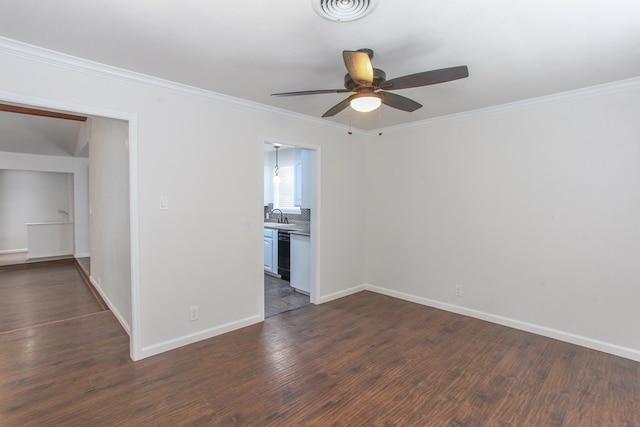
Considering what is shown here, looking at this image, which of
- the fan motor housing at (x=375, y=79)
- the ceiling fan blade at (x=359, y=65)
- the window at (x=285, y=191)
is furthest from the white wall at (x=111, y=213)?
the window at (x=285, y=191)

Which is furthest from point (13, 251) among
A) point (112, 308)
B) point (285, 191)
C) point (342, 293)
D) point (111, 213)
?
point (342, 293)

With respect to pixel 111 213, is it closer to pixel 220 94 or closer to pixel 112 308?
pixel 112 308

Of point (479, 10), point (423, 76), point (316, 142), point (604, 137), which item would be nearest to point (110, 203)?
point (316, 142)

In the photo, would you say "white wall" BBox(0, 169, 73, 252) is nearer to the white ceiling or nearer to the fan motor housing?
the white ceiling

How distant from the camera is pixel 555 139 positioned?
307 centimetres

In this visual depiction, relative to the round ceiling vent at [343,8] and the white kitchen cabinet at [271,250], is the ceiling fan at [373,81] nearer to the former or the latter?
the round ceiling vent at [343,8]

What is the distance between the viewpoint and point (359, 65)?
5.88 ft

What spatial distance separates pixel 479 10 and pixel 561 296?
2769 millimetres

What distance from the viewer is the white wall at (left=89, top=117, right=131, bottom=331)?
10.4ft

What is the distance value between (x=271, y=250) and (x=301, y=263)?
112cm

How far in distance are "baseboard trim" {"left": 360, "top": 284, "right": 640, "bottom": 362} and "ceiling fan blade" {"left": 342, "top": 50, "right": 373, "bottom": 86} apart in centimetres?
298

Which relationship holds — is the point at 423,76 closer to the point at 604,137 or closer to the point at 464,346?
the point at 604,137

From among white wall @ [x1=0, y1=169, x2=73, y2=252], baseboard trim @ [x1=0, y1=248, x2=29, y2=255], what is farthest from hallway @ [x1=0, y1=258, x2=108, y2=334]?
white wall @ [x1=0, y1=169, x2=73, y2=252]

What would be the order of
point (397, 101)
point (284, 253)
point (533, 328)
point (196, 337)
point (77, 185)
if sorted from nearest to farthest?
point (397, 101) → point (196, 337) → point (533, 328) → point (284, 253) → point (77, 185)
